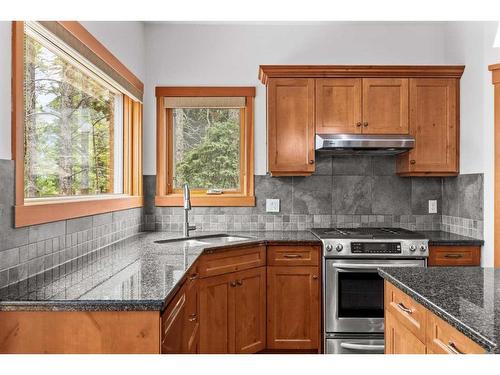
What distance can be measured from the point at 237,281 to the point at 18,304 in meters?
1.76

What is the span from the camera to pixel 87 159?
278 cm

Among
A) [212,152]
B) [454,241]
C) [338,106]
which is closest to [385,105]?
[338,106]

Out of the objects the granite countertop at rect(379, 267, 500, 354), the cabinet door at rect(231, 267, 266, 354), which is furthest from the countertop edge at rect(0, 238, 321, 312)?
the cabinet door at rect(231, 267, 266, 354)

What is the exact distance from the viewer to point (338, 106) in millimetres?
3479

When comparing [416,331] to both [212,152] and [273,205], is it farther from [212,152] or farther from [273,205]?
[212,152]

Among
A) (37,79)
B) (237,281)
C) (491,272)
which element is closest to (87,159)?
(37,79)

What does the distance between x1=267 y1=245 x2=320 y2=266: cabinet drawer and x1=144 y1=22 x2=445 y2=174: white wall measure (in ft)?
2.91

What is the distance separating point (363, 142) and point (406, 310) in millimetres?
1827

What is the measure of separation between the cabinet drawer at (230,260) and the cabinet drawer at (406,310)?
121 cm

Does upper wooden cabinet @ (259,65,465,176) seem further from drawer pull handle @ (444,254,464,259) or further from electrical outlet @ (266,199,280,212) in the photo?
drawer pull handle @ (444,254,464,259)

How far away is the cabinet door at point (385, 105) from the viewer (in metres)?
3.48

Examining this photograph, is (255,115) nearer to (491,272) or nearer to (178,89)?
(178,89)

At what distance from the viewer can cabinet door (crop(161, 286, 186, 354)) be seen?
1534 mm

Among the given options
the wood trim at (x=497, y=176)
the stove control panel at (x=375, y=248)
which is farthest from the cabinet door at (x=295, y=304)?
the wood trim at (x=497, y=176)
